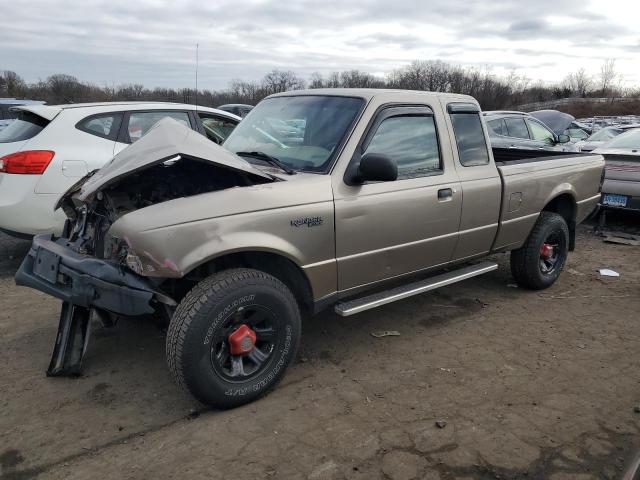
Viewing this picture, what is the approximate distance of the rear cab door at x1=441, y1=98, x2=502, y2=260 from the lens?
4.34 m

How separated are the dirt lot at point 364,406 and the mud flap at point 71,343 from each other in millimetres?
83

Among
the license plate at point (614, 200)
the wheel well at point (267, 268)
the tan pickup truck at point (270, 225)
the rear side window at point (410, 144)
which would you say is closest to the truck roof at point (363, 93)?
the tan pickup truck at point (270, 225)

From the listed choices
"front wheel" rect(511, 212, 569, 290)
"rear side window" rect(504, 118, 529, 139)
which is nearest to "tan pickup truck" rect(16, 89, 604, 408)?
"front wheel" rect(511, 212, 569, 290)

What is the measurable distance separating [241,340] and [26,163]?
3494mm

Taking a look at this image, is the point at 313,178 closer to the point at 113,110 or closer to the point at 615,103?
the point at 113,110

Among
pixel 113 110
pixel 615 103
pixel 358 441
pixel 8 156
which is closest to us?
pixel 358 441

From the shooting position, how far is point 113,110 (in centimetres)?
595

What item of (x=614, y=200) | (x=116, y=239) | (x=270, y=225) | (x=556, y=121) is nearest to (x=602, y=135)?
(x=556, y=121)

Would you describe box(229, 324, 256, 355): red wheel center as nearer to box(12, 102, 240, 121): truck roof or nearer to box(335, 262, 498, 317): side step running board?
box(335, 262, 498, 317): side step running board

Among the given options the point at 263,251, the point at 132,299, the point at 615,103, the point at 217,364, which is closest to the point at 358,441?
the point at 217,364

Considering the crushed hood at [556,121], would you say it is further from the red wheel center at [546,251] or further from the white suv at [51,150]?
the white suv at [51,150]

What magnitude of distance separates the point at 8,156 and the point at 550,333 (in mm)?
5360

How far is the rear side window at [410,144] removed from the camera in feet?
12.7

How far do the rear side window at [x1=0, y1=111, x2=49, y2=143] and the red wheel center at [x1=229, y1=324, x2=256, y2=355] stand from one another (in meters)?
3.83
